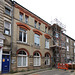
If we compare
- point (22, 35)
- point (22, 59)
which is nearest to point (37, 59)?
point (22, 59)

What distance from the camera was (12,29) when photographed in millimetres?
14367

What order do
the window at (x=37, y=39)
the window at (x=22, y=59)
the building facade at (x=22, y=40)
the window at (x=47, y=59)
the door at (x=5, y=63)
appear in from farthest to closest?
the window at (x=47, y=59)
the window at (x=37, y=39)
the window at (x=22, y=59)
the building facade at (x=22, y=40)
the door at (x=5, y=63)

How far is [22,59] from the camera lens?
15.5 m

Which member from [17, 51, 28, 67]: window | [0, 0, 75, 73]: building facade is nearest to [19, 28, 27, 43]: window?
[0, 0, 75, 73]: building facade

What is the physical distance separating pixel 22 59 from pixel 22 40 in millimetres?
2829

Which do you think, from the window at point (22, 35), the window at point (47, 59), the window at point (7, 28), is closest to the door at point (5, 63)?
the window at point (7, 28)

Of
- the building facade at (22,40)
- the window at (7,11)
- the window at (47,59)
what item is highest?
the window at (7,11)

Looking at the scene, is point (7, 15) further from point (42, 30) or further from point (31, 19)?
point (42, 30)

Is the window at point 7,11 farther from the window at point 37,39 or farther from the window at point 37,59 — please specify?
the window at point 37,59

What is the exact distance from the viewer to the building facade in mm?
13205

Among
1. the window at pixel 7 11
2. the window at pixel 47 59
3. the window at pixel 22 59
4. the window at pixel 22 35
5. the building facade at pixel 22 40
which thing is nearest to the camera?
the building facade at pixel 22 40

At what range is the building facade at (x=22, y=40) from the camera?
13.2 meters

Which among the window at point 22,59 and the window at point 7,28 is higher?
the window at point 7,28

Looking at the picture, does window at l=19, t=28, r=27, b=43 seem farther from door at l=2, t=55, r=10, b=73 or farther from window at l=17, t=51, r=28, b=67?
door at l=2, t=55, r=10, b=73
